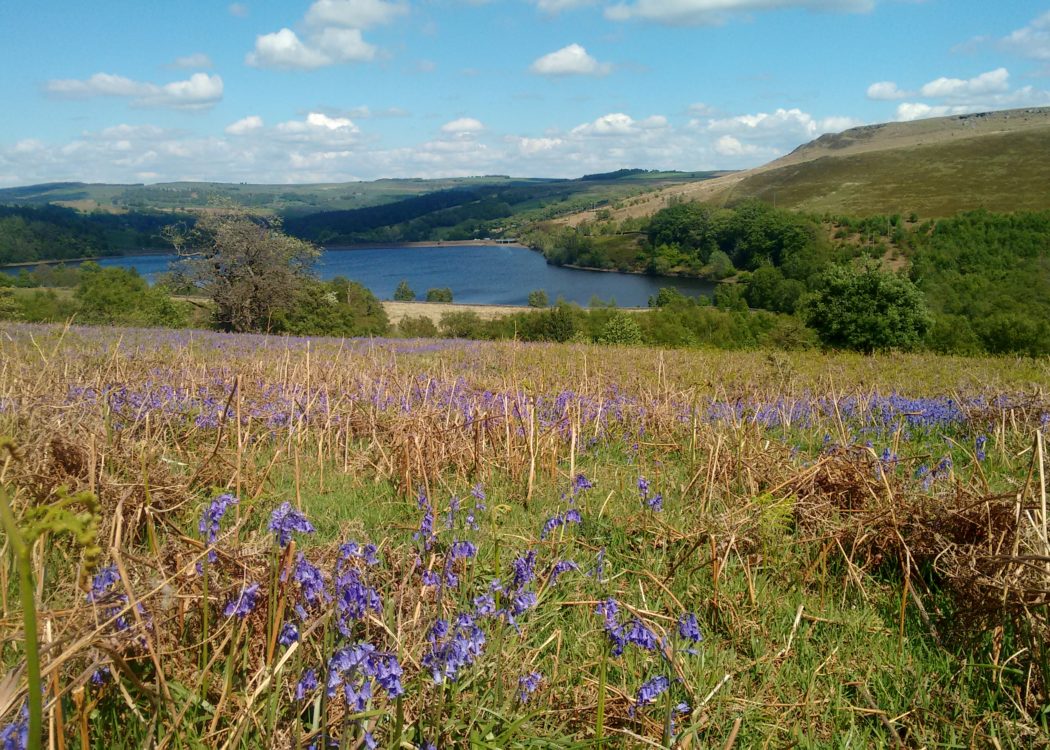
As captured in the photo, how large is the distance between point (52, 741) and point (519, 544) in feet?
7.33

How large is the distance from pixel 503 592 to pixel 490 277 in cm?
15152

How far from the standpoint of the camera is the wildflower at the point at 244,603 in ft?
7.21

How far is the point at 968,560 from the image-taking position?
321 cm

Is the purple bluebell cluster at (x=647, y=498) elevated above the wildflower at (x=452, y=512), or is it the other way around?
the wildflower at (x=452, y=512)

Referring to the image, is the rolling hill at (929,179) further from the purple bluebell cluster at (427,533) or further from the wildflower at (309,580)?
the wildflower at (309,580)

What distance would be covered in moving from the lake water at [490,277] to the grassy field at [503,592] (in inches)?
4005

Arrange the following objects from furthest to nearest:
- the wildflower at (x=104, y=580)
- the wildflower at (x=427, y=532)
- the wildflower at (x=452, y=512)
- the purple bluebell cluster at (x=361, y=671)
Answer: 1. the wildflower at (x=452, y=512)
2. the wildflower at (x=427, y=532)
3. the wildflower at (x=104, y=580)
4. the purple bluebell cluster at (x=361, y=671)

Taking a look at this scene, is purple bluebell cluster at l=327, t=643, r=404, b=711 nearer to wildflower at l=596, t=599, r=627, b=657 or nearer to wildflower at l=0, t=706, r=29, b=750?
wildflower at l=0, t=706, r=29, b=750

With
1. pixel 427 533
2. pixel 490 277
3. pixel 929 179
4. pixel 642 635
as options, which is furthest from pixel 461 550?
pixel 929 179

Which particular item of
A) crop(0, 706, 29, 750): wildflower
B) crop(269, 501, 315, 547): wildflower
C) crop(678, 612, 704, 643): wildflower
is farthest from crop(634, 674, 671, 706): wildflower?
crop(0, 706, 29, 750): wildflower

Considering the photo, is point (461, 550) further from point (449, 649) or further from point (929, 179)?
point (929, 179)

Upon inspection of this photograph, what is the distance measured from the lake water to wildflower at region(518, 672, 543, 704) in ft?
340

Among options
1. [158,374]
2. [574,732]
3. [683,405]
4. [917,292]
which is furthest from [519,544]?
[917,292]

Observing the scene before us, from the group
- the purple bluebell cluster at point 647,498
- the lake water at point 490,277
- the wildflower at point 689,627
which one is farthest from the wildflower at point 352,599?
the lake water at point 490,277
